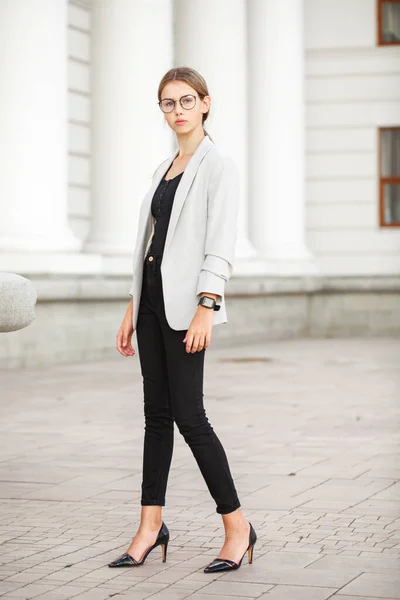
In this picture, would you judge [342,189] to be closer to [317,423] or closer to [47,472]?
[317,423]

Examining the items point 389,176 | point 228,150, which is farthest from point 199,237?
point 389,176

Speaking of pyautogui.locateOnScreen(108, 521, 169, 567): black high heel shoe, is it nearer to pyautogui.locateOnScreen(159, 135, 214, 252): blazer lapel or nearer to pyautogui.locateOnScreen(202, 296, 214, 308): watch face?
pyautogui.locateOnScreen(202, 296, 214, 308): watch face

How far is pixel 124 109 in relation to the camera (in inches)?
716

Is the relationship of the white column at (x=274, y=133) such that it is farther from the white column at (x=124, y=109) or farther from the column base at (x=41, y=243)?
the column base at (x=41, y=243)

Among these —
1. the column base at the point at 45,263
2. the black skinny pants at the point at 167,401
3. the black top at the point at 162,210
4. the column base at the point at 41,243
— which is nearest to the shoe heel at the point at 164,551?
the black skinny pants at the point at 167,401

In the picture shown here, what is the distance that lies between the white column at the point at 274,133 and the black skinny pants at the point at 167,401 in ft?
57.5

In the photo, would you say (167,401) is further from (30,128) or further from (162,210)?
(30,128)

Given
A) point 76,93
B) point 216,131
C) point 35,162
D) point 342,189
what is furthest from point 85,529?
point 342,189

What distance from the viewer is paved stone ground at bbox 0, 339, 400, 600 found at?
4973 millimetres

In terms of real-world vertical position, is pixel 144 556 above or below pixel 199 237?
below

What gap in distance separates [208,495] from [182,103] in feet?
7.59

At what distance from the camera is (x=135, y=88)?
714 inches

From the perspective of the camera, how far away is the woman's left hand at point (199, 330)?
5.04 meters

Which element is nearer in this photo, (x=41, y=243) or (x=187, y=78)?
(x=187, y=78)
